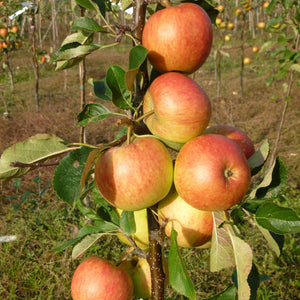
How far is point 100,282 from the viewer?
0.69 meters

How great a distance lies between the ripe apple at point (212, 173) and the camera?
1.74ft

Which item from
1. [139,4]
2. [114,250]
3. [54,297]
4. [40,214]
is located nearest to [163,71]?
[139,4]

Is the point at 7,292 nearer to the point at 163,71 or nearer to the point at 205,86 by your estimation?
the point at 163,71

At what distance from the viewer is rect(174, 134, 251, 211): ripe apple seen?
1.74ft

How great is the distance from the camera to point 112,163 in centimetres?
54

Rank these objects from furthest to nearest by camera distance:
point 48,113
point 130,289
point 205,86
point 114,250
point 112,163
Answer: point 205,86 < point 48,113 < point 114,250 < point 130,289 < point 112,163

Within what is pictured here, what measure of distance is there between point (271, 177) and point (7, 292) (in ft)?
6.18

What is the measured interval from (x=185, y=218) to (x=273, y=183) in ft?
0.63

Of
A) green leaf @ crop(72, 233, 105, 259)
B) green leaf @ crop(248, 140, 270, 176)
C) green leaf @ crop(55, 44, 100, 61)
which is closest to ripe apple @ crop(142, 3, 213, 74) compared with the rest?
green leaf @ crop(55, 44, 100, 61)

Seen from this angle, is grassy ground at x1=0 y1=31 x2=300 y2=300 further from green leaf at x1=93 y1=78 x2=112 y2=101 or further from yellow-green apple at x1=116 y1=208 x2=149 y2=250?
green leaf at x1=93 y1=78 x2=112 y2=101

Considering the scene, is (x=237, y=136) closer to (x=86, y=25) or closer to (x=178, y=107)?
(x=178, y=107)

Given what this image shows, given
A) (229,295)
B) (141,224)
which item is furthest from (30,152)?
(229,295)

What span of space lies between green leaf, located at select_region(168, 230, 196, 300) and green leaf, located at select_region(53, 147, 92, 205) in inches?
7.8

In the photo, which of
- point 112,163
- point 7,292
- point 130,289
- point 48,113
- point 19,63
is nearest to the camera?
point 112,163
